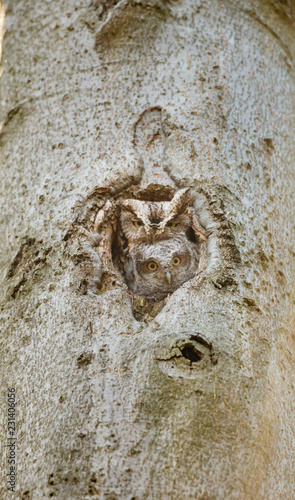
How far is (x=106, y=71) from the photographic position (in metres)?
1.84

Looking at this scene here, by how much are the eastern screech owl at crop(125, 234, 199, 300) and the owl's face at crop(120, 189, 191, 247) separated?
3cm

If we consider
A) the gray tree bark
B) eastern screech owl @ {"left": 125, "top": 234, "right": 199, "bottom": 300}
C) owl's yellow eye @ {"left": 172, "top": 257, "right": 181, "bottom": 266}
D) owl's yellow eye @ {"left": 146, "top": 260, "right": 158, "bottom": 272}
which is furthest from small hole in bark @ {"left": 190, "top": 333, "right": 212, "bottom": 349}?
owl's yellow eye @ {"left": 146, "top": 260, "right": 158, "bottom": 272}

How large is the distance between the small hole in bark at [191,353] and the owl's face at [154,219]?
0.42m

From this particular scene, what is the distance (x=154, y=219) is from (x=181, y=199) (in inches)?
7.1

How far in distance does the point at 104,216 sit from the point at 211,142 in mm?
384

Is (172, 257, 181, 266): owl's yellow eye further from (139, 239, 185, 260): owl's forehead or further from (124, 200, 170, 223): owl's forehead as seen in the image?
(124, 200, 170, 223): owl's forehead

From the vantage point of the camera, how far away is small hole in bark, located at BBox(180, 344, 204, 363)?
134 centimetres

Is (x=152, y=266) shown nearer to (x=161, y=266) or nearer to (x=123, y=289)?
(x=161, y=266)

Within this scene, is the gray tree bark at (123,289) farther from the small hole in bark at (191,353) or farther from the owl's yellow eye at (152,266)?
the owl's yellow eye at (152,266)

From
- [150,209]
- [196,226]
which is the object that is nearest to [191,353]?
[196,226]

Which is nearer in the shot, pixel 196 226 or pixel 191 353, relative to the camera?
pixel 191 353

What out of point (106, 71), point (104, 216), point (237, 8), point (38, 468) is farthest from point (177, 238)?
point (237, 8)

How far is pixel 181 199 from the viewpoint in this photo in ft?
5.22

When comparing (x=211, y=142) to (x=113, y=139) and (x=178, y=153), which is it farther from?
(x=113, y=139)
